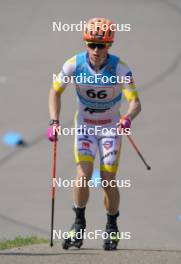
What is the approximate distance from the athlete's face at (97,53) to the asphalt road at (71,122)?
5.59 feet

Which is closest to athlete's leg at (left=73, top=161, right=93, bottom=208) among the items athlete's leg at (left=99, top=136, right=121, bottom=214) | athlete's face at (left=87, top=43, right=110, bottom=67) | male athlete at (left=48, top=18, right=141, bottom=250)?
male athlete at (left=48, top=18, right=141, bottom=250)

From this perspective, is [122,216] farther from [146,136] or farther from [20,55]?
[20,55]

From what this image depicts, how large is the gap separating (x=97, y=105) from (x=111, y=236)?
3.97ft

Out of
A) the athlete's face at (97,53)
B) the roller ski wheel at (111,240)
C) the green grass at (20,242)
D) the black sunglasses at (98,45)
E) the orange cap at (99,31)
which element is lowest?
the roller ski wheel at (111,240)

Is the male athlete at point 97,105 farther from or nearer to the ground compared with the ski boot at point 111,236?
farther from the ground

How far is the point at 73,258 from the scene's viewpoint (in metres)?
8.55

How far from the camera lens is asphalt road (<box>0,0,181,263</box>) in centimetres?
1148

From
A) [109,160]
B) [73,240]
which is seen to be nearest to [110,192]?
[109,160]

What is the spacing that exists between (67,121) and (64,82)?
18.9 ft

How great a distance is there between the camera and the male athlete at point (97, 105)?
346 inches

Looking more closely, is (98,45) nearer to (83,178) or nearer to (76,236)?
(83,178)

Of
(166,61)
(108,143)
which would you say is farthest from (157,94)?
(108,143)

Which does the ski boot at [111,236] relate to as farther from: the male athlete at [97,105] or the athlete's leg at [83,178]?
the athlete's leg at [83,178]

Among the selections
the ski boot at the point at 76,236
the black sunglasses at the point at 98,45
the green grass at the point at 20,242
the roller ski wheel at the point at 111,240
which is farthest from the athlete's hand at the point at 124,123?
the green grass at the point at 20,242
